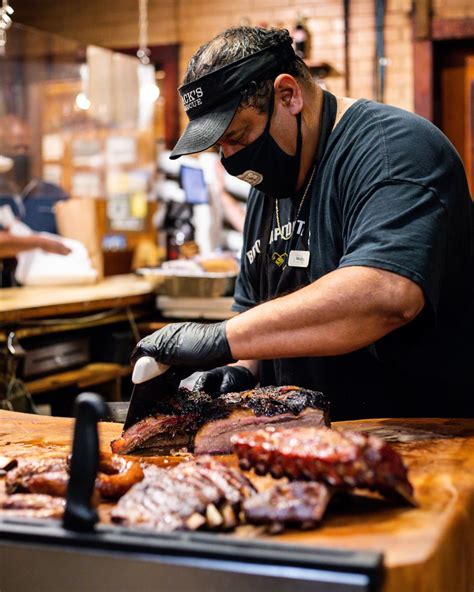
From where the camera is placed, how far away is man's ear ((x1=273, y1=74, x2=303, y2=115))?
252cm

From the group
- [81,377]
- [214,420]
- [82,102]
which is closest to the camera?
[214,420]

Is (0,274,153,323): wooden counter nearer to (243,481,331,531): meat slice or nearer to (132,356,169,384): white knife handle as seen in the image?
(132,356,169,384): white knife handle

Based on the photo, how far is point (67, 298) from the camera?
5512 millimetres

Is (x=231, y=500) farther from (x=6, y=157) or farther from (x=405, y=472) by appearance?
(x=6, y=157)

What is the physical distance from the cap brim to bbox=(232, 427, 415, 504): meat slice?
3.25ft

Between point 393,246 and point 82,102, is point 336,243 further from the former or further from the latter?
point 82,102

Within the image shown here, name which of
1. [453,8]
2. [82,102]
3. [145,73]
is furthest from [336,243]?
[145,73]

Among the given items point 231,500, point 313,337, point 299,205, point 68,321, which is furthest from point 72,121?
point 231,500

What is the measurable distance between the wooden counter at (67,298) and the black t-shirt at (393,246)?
244 centimetres

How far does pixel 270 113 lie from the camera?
2543mm

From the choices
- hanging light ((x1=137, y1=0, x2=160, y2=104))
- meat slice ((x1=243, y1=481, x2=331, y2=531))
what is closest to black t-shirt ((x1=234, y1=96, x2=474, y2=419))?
meat slice ((x1=243, y1=481, x2=331, y2=531))

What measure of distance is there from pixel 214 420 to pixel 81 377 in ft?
10.8

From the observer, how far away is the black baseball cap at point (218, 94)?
2420 mm

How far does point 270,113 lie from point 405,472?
126 centimetres
